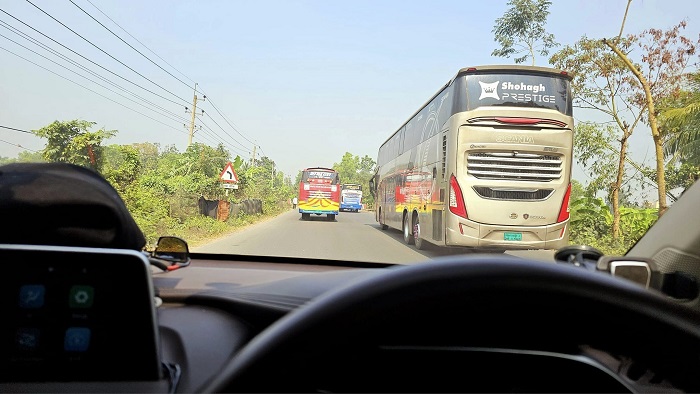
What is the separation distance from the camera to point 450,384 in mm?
835

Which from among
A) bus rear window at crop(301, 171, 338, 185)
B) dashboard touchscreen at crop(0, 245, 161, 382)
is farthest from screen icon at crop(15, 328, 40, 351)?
bus rear window at crop(301, 171, 338, 185)

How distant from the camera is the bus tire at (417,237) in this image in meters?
11.5

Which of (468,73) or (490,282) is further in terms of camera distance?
(468,73)

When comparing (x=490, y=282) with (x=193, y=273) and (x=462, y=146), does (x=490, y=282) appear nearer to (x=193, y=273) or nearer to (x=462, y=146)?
(x=193, y=273)

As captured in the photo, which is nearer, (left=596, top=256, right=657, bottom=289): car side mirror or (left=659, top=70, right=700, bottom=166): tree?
(left=596, top=256, right=657, bottom=289): car side mirror

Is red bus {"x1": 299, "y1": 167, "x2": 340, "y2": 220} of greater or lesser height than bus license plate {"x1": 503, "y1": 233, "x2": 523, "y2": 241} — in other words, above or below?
above

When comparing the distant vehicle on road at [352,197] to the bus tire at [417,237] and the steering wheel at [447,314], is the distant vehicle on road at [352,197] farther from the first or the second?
the steering wheel at [447,314]

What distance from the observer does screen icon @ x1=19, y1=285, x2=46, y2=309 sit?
4.75 feet

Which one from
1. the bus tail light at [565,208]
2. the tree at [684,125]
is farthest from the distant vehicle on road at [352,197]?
the tree at [684,125]

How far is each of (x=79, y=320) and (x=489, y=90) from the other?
26.9 feet

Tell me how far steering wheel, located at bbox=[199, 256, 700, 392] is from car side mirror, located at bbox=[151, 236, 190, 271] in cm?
203

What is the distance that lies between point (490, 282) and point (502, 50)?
41.7 ft

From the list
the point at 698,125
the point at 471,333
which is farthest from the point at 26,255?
the point at 698,125

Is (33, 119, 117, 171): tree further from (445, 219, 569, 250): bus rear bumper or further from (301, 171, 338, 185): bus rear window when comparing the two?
(301, 171, 338, 185): bus rear window
